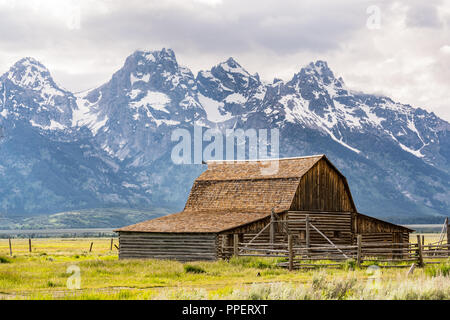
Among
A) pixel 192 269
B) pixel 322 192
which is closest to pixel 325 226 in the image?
pixel 322 192

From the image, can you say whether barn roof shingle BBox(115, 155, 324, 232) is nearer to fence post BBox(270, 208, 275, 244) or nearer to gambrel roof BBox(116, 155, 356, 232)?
gambrel roof BBox(116, 155, 356, 232)

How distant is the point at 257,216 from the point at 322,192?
6382 mm

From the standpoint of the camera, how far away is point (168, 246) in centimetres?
4053

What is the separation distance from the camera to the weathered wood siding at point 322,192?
144ft

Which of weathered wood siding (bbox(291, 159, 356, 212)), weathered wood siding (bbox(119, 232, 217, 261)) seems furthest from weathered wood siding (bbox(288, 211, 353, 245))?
weathered wood siding (bbox(119, 232, 217, 261))

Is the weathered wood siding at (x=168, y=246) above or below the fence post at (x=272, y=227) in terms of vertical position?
below

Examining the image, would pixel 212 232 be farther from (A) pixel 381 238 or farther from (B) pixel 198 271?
(A) pixel 381 238

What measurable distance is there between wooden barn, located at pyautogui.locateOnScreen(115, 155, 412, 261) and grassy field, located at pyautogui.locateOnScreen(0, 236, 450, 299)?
6216 mm

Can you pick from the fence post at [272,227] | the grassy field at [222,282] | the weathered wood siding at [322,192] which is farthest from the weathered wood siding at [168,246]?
the weathered wood siding at [322,192]

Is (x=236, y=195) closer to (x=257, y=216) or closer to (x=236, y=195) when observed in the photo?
(x=236, y=195)

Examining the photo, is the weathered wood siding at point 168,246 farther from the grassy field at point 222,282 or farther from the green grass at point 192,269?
the green grass at point 192,269

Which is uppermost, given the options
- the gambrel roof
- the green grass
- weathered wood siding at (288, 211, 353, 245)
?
the gambrel roof

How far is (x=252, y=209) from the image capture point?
44000 millimetres

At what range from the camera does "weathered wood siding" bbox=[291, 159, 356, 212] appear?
144 feet
